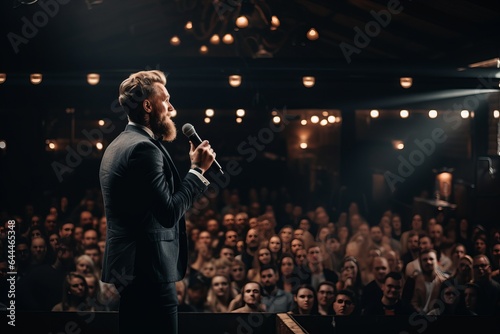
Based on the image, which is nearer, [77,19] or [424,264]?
[424,264]

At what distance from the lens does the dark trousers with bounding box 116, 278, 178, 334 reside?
221 cm

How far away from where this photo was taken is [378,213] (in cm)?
1381

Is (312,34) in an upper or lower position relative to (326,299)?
upper

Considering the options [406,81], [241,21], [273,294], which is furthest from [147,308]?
[241,21]

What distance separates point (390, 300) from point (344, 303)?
0.42 m

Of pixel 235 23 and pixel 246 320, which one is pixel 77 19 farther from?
pixel 246 320

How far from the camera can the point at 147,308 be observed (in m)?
2.22

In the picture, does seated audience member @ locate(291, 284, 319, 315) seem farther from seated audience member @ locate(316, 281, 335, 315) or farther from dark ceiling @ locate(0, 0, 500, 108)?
dark ceiling @ locate(0, 0, 500, 108)

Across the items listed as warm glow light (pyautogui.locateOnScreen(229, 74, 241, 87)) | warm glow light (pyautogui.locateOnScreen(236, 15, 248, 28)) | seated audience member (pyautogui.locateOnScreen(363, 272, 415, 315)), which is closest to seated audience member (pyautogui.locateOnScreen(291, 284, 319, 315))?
seated audience member (pyautogui.locateOnScreen(363, 272, 415, 315))

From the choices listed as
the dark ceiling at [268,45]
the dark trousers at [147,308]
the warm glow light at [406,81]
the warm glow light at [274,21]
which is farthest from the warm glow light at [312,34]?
the dark trousers at [147,308]

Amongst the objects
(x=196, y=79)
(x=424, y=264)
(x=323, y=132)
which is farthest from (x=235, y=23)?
(x=323, y=132)

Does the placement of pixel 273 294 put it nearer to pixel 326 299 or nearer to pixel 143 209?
pixel 326 299

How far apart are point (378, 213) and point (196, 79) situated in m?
6.68

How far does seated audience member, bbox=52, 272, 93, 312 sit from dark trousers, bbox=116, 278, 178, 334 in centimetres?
377
